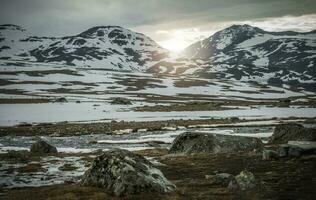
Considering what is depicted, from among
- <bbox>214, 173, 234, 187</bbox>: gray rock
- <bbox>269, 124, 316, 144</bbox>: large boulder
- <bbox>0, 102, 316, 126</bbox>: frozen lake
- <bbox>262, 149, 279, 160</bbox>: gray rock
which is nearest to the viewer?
<bbox>214, 173, 234, 187</bbox>: gray rock

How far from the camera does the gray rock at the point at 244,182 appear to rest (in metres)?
15.3

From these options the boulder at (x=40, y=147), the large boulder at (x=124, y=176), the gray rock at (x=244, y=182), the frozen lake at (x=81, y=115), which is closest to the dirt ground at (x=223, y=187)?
the gray rock at (x=244, y=182)

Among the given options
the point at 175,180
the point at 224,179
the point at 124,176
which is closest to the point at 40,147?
the point at 175,180

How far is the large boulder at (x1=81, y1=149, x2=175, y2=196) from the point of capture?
14.8m

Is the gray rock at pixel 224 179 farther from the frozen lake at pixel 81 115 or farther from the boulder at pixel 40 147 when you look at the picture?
the frozen lake at pixel 81 115

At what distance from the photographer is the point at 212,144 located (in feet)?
100

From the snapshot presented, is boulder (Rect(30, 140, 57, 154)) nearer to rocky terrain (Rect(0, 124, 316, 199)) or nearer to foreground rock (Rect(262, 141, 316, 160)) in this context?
rocky terrain (Rect(0, 124, 316, 199))

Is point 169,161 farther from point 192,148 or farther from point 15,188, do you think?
point 15,188

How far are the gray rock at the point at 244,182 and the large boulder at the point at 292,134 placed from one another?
19.1 m

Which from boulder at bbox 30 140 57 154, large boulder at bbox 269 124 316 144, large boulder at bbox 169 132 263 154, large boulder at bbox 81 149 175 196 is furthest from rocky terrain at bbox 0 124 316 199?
large boulder at bbox 269 124 316 144

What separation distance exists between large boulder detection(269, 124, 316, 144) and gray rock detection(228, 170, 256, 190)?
1910cm

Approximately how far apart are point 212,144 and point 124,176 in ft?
54.4

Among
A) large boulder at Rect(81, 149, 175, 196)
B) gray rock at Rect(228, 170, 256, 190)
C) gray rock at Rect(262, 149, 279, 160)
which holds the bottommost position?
gray rock at Rect(262, 149, 279, 160)

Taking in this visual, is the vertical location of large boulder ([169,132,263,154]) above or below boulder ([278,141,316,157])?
below
